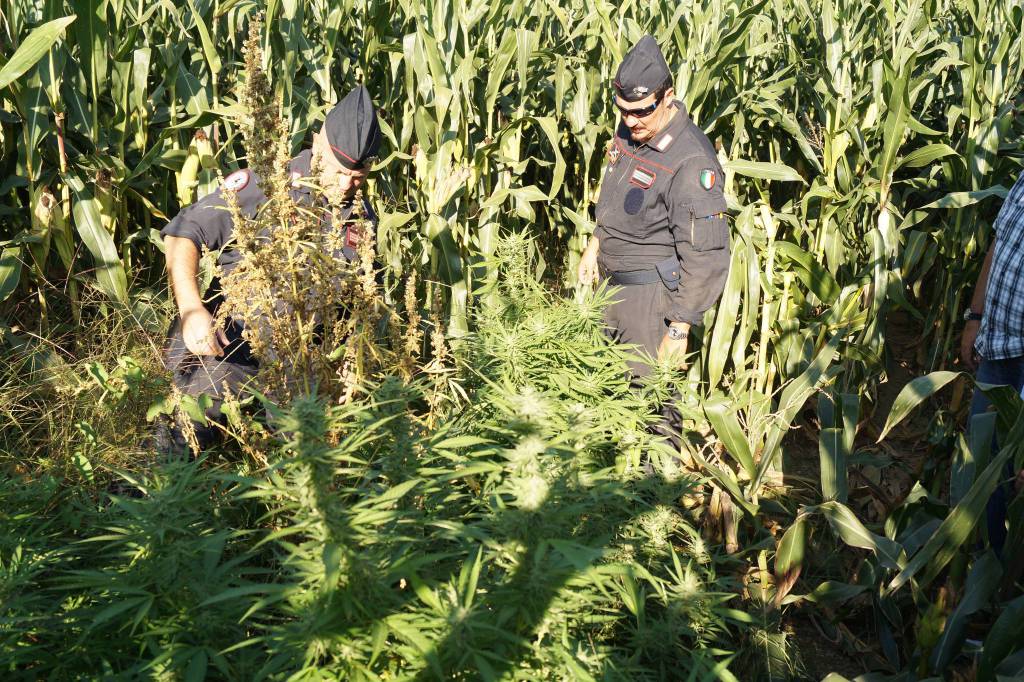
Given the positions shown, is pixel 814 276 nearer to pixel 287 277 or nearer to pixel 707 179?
pixel 707 179

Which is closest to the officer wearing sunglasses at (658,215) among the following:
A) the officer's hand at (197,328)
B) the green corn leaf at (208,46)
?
the officer's hand at (197,328)

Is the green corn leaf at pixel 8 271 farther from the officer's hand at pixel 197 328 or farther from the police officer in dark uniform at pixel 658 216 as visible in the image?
the police officer in dark uniform at pixel 658 216

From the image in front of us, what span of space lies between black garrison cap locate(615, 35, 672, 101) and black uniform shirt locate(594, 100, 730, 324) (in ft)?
0.71

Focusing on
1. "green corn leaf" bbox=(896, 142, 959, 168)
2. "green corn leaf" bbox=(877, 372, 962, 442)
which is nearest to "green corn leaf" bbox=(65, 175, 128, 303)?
"green corn leaf" bbox=(877, 372, 962, 442)

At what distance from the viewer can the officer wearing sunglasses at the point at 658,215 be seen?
11.7 ft

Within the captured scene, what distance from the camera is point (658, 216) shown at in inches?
147

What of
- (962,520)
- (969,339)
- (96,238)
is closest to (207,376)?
(96,238)

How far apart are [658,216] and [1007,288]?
142 centimetres

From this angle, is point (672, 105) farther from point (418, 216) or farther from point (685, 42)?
point (418, 216)

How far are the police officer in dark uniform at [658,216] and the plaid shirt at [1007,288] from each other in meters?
1.05

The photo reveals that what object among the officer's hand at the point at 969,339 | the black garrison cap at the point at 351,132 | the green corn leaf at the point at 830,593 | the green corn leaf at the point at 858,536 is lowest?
the green corn leaf at the point at 830,593

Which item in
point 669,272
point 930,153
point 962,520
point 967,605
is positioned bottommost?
point 967,605

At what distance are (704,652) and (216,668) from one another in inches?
43.3

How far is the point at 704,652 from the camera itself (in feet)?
6.11
